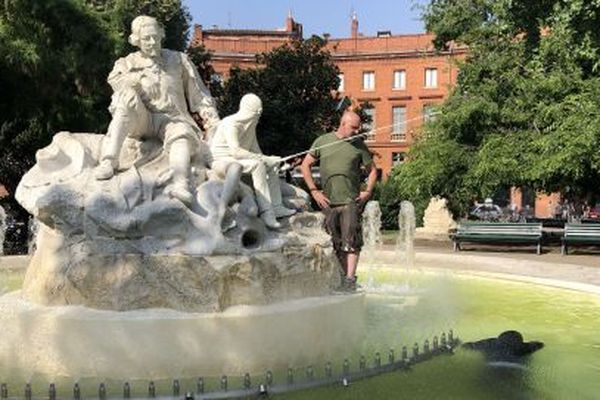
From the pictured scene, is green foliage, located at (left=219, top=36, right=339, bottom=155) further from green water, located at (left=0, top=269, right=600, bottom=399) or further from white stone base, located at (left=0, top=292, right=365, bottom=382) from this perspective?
white stone base, located at (left=0, top=292, right=365, bottom=382)

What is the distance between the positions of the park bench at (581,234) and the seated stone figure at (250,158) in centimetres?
1352

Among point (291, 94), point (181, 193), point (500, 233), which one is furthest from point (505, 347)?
point (291, 94)

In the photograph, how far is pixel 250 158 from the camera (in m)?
7.14

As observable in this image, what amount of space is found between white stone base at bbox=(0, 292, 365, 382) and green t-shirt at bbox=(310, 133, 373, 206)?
1.73 meters

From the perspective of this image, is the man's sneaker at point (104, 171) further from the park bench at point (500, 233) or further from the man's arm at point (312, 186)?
the park bench at point (500, 233)

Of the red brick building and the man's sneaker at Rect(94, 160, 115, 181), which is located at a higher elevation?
the red brick building

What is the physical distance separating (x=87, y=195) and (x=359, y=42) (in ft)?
182

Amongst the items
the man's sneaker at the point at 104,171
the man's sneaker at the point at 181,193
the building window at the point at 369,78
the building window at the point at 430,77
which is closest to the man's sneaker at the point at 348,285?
the man's sneaker at the point at 181,193

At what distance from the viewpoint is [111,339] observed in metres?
5.93

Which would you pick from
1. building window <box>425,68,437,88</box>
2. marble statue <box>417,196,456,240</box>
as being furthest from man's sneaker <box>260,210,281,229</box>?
building window <box>425,68,437,88</box>

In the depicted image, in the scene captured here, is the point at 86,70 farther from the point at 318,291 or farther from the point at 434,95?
the point at 434,95

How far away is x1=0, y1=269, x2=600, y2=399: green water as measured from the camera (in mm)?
5828

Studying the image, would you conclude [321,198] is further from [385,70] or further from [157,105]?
[385,70]

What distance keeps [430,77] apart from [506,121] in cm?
3886
